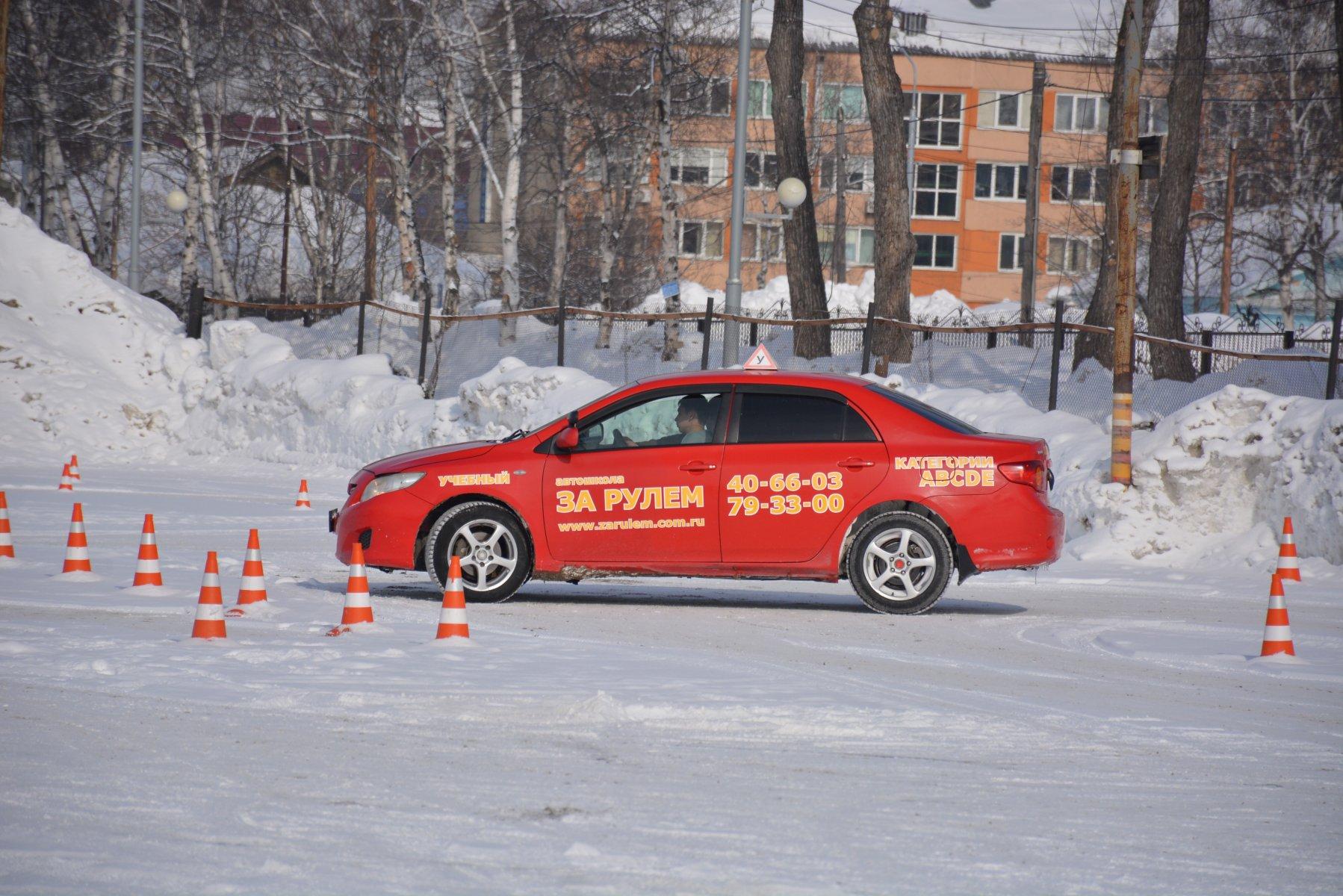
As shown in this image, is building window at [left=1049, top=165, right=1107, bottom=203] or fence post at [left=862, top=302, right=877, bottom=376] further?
building window at [left=1049, top=165, right=1107, bottom=203]

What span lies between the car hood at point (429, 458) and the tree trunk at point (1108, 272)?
1288 centimetres

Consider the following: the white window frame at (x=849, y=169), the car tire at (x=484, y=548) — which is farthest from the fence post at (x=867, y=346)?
the white window frame at (x=849, y=169)

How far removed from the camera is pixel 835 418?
10336mm

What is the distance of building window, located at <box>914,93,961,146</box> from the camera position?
6450cm

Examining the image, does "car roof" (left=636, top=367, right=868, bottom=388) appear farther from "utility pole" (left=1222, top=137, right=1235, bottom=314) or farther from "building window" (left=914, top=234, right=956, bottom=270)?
"building window" (left=914, top=234, right=956, bottom=270)

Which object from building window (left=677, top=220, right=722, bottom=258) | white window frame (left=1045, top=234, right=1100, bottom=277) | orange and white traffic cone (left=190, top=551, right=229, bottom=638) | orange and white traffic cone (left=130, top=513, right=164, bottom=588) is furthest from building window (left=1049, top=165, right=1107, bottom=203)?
orange and white traffic cone (left=190, top=551, right=229, bottom=638)

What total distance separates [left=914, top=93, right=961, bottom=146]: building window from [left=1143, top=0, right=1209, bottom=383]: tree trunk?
3992 centimetres

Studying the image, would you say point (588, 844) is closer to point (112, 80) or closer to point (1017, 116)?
point (112, 80)

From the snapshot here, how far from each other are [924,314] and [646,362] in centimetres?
2736

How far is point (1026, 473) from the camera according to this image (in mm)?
10141

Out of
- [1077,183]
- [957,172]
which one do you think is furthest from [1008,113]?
[1077,183]

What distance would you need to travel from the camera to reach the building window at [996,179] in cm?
6619

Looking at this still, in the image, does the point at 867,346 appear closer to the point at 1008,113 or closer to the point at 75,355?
the point at 75,355

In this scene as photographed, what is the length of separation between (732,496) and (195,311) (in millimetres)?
20992
